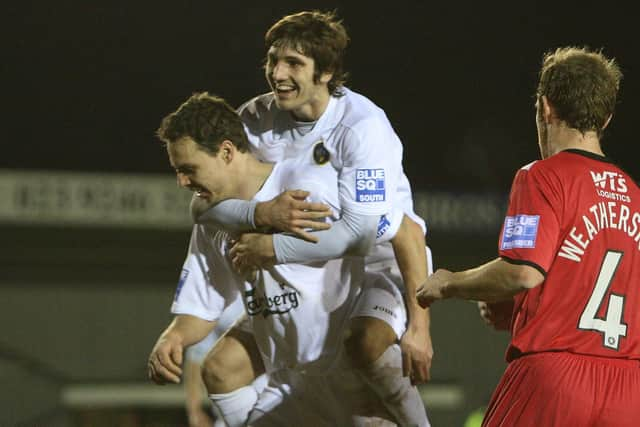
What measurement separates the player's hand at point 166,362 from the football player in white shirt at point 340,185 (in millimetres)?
136

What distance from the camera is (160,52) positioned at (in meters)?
9.38

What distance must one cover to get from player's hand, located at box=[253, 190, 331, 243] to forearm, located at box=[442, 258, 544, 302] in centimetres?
71

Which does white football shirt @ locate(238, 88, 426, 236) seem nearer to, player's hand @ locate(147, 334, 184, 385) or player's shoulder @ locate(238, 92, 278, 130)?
player's shoulder @ locate(238, 92, 278, 130)

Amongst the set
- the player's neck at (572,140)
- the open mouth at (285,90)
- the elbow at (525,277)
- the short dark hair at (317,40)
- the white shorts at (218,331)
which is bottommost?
the white shorts at (218,331)

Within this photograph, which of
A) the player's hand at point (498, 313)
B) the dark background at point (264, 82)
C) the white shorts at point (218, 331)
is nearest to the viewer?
the player's hand at point (498, 313)

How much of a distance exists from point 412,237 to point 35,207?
5.75 meters

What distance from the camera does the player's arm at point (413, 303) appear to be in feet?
11.7

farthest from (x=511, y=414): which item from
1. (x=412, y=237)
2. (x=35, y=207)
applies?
(x=35, y=207)

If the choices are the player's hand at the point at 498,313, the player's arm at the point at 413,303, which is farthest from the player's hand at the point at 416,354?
the player's hand at the point at 498,313

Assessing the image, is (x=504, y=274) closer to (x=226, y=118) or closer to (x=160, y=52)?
(x=226, y=118)

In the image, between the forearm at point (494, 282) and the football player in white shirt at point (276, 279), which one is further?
the football player in white shirt at point (276, 279)

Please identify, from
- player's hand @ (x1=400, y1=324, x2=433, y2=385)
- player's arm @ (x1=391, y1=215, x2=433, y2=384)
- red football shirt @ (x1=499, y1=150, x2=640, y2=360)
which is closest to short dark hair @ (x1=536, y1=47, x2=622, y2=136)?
red football shirt @ (x1=499, y1=150, x2=640, y2=360)

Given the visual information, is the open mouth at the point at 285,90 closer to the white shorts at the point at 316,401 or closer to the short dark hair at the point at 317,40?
the short dark hair at the point at 317,40

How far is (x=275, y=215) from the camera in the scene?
350 centimetres
